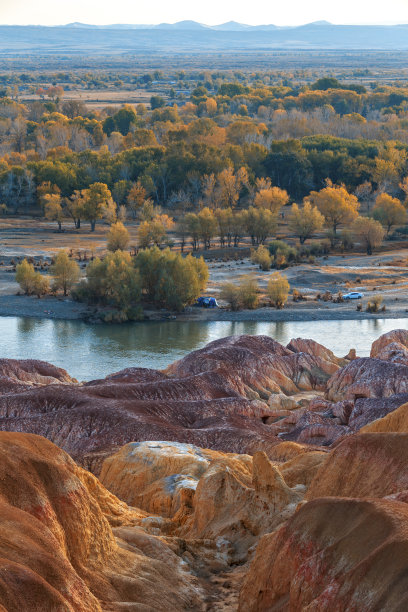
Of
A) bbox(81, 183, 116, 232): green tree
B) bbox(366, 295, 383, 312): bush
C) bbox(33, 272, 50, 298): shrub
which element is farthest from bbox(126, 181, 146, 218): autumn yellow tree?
bbox(366, 295, 383, 312): bush

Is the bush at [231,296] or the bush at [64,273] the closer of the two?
the bush at [231,296]

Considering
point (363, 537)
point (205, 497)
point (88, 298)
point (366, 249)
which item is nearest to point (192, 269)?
point (88, 298)

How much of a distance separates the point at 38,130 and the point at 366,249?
6860 cm

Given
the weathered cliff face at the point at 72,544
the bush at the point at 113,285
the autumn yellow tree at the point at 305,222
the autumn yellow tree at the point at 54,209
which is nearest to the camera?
the weathered cliff face at the point at 72,544

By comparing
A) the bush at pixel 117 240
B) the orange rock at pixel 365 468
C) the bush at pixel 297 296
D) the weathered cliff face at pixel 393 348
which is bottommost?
the bush at pixel 297 296

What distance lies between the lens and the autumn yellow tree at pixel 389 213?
322 ft

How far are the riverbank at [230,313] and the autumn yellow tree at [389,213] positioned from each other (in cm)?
2659

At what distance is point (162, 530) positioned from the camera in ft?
75.0

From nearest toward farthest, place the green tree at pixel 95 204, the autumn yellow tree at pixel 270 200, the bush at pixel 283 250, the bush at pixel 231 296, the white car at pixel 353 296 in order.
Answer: the bush at pixel 231 296 < the white car at pixel 353 296 < the bush at pixel 283 250 < the green tree at pixel 95 204 < the autumn yellow tree at pixel 270 200

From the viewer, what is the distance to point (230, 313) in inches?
2852

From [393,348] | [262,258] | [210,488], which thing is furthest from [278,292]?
[210,488]

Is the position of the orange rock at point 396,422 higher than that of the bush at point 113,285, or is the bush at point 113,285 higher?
the orange rock at point 396,422

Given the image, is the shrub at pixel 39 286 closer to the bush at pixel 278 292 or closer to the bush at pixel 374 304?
Result: the bush at pixel 278 292

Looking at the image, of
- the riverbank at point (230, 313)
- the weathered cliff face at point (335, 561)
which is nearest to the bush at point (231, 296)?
the riverbank at point (230, 313)
